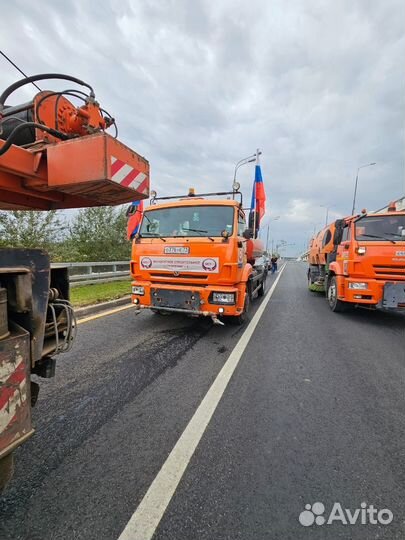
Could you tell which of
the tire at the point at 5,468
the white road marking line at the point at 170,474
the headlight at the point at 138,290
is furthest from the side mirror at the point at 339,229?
the tire at the point at 5,468

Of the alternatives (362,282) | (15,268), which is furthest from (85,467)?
(362,282)

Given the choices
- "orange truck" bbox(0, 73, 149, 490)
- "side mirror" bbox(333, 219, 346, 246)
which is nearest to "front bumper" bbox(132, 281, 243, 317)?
"orange truck" bbox(0, 73, 149, 490)

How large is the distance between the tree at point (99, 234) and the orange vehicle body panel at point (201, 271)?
31.2 feet

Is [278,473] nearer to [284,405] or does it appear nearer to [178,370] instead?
[284,405]

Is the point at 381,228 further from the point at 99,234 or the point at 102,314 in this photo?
the point at 99,234

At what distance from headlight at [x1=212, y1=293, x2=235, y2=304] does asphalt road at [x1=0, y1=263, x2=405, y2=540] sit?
31.1 inches

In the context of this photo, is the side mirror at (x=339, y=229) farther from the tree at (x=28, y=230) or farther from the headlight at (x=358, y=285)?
the tree at (x=28, y=230)

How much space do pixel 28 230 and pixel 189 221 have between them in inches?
311

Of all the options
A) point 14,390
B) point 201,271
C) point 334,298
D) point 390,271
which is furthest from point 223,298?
point 334,298

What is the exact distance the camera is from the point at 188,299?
4.72 metres

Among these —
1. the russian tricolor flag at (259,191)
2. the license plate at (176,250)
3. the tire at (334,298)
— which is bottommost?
the tire at (334,298)

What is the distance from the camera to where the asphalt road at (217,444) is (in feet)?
5.05

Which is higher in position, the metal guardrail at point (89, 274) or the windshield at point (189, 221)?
the windshield at point (189, 221)

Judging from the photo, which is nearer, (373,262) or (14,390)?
(14,390)
